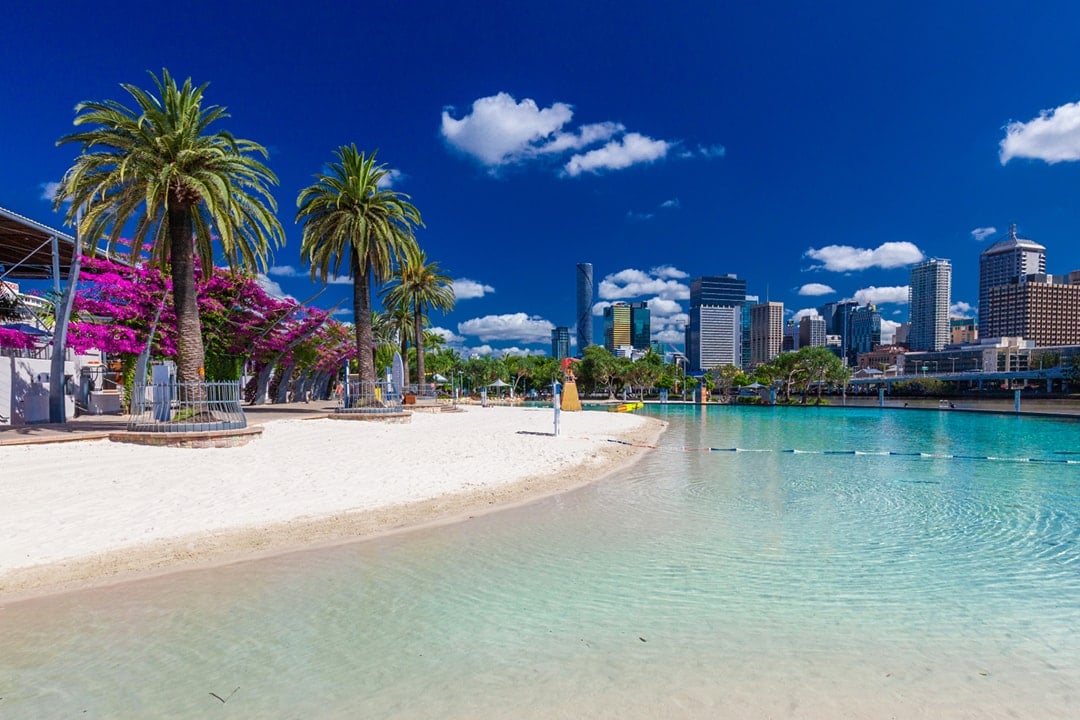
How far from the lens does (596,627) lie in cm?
565

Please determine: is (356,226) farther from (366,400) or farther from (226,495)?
(226,495)

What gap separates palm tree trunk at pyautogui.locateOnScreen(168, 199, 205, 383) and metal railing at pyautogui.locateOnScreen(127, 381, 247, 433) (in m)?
0.58

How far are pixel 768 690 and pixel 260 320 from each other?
33792mm

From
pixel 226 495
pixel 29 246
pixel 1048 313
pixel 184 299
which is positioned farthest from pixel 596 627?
pixel 1048 313

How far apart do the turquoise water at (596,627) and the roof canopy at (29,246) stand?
2093 centimetres

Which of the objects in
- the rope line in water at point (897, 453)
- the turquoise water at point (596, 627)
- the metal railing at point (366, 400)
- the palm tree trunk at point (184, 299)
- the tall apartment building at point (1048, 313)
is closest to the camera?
the turquoise water at point (596, 627)

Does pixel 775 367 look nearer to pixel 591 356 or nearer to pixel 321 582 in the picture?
pixel 591 356

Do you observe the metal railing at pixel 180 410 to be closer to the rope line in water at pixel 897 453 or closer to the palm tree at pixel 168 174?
the palm tree at pixel 168 174

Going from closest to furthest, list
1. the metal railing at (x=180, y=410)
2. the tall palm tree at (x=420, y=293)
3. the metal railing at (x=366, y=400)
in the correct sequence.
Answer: the metal railing at (x=180, y=410) → the metal railing at (x=366, y=400) → the tall palm tree at (x=420, y=293)

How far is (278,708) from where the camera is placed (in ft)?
14.0

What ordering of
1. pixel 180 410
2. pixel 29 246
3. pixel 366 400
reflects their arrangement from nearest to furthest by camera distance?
pixel 180 410, pixel 29 246, pixel 366 400

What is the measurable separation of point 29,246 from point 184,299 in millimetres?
12667

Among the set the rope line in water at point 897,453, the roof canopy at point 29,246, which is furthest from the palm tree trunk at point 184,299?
the rope line in water at point 897,453

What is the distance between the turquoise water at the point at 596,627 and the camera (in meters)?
4.36
